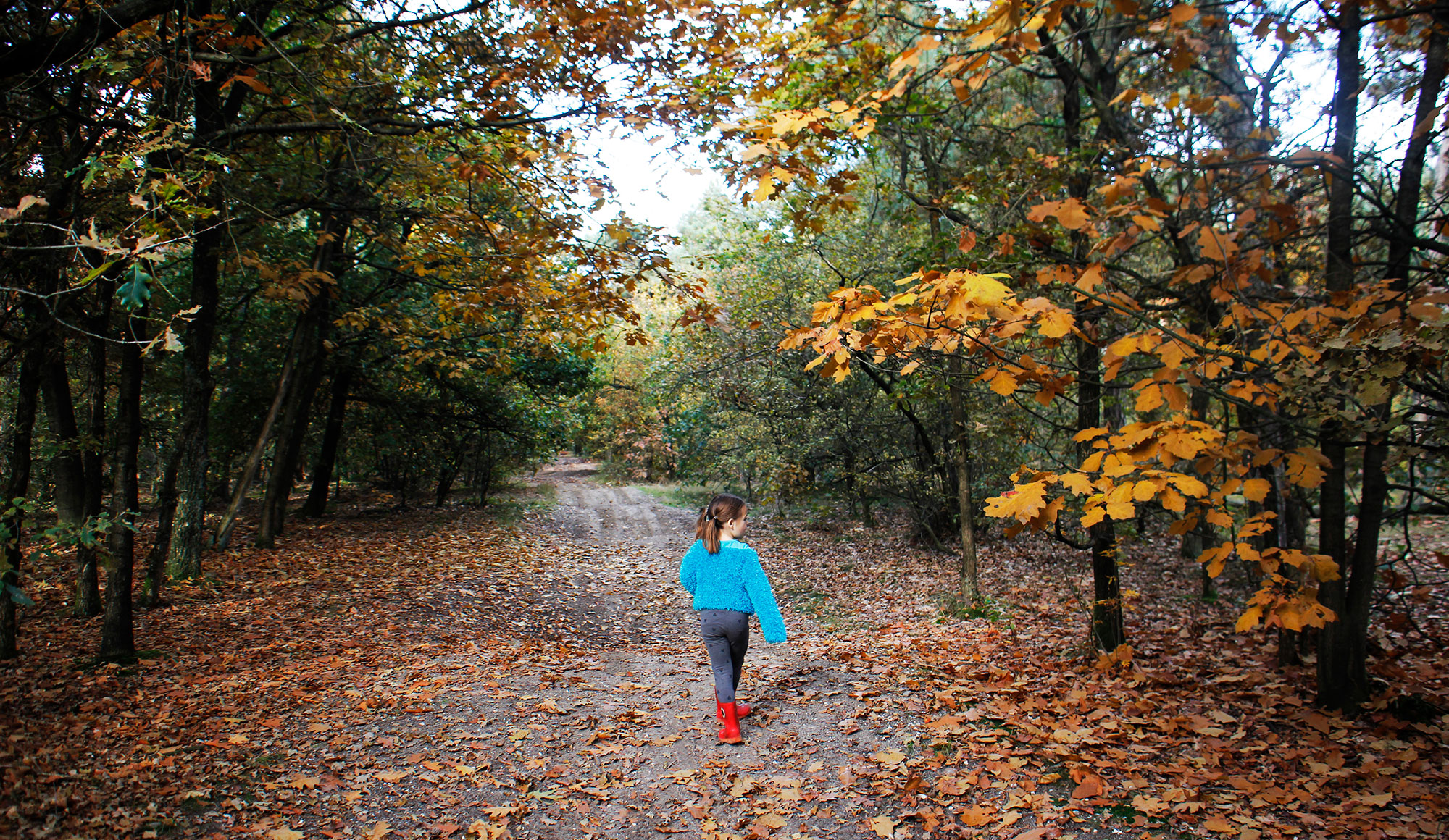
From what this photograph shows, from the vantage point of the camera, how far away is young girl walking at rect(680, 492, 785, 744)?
451 centimetres

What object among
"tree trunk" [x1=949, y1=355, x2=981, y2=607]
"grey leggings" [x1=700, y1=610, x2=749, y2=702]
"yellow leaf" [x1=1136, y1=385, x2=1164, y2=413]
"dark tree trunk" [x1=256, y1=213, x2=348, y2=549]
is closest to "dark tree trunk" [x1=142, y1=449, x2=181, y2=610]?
"dark tree trunk" [x1=256, y1=213, x2=348, y2=549]

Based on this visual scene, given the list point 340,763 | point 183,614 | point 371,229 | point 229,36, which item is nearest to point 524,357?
point 371,229

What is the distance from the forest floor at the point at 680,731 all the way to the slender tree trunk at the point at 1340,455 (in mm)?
221

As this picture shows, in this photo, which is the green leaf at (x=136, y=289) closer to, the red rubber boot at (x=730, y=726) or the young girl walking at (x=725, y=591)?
the young girl walking at (x=725, y=591)

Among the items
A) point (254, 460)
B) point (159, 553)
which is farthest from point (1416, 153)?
point (254, 460)

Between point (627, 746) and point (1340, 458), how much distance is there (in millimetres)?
4677

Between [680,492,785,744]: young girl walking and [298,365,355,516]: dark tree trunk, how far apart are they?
1136 centimetres

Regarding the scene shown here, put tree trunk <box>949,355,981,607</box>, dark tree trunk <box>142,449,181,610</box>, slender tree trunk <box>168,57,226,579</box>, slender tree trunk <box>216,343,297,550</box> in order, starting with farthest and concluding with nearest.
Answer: slender tree trunk <box>216,343,297,550</box> < tree trunk <box>949,355,981,607</box> < dark tree trunk <box>142,449,181,610</box> < slender tree trunk <box>168,57,226,579</box>

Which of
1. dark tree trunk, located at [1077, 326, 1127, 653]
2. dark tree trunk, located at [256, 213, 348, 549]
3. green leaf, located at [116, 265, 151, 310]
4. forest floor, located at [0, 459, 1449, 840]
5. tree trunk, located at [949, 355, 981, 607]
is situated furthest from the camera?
dark tree trunk, located at [256, 213, 348, 549]

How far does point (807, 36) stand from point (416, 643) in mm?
6722

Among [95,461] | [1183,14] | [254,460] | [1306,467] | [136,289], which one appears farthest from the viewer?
[254,460]

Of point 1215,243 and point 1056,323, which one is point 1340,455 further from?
point 1056,323

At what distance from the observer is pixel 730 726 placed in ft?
15.0

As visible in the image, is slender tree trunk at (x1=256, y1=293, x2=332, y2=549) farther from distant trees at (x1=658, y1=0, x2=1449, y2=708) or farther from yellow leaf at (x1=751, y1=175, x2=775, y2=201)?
yellow leaf at (x1=751, y1=175, x2=775, y2=201)
